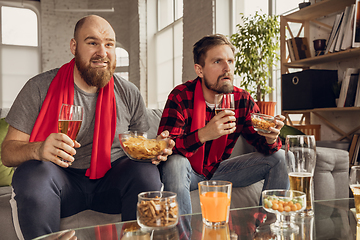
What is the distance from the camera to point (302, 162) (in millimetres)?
989

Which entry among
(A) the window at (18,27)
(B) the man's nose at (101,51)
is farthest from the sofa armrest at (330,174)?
(A) the window at (18,27)

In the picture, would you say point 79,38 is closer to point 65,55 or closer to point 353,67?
point 353,67

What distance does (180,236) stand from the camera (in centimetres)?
83

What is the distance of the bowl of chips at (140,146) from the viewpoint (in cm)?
117

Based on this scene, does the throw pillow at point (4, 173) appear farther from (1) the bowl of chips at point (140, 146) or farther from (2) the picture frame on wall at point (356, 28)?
(2) the picture frame on wall at point (356, 28)

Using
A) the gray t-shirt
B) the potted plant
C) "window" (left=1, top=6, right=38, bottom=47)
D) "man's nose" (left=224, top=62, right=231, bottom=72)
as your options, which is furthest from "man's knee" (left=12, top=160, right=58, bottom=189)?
"window" (left=1, top=6, right=38, bottom=47)

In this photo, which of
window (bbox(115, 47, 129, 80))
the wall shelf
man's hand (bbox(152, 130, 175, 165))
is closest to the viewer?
man's hand (bbox(152, 130, 175, 165))

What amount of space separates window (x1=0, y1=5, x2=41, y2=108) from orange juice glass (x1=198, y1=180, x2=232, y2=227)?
8.03 m

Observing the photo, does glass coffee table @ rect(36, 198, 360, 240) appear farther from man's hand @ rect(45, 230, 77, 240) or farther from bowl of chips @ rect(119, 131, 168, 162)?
bowl of chips @ rect(119, 131, 168, 162)

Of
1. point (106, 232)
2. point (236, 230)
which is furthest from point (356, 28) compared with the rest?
point (106, 232)

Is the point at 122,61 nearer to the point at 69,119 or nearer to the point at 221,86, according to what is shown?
the point at 221,86

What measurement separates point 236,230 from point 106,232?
1.15 ft

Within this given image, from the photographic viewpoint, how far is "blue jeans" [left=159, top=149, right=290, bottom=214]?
4.51ft

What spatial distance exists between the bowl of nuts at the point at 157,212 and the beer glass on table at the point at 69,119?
1.26 ft
